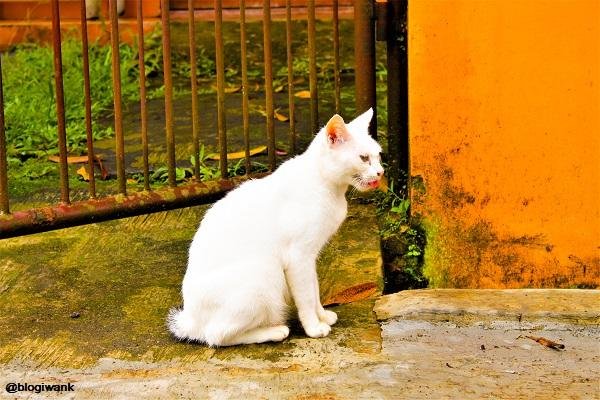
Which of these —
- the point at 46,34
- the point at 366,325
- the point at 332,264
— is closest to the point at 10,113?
the point at 46,34

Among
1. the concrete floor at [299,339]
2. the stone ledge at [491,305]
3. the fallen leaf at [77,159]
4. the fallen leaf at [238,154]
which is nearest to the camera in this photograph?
the concrete floor at [299,339]

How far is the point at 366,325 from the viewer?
3.80 metres

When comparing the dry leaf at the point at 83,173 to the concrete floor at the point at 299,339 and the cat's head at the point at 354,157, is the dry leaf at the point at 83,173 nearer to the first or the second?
the concrete floor at the point at 299,339

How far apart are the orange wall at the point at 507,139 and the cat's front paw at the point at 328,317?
0.80m

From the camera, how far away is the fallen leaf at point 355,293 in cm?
406

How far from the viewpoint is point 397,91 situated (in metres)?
4.64

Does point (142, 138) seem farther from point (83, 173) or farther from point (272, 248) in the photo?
point (83, 173)

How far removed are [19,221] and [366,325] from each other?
1463mm

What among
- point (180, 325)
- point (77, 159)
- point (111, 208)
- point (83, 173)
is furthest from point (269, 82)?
point (77, 159)

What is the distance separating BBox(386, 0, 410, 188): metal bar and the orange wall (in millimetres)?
297

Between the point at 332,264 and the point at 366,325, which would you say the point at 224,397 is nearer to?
the point at 366,325

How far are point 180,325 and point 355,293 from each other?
81 centimetres

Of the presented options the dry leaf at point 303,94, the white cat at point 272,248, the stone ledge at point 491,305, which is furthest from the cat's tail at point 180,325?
the dry leaf at point 303,94

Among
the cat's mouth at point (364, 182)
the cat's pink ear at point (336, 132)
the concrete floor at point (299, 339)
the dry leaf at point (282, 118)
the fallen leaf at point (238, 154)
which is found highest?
the cat's pink ear at point (336, 132)
